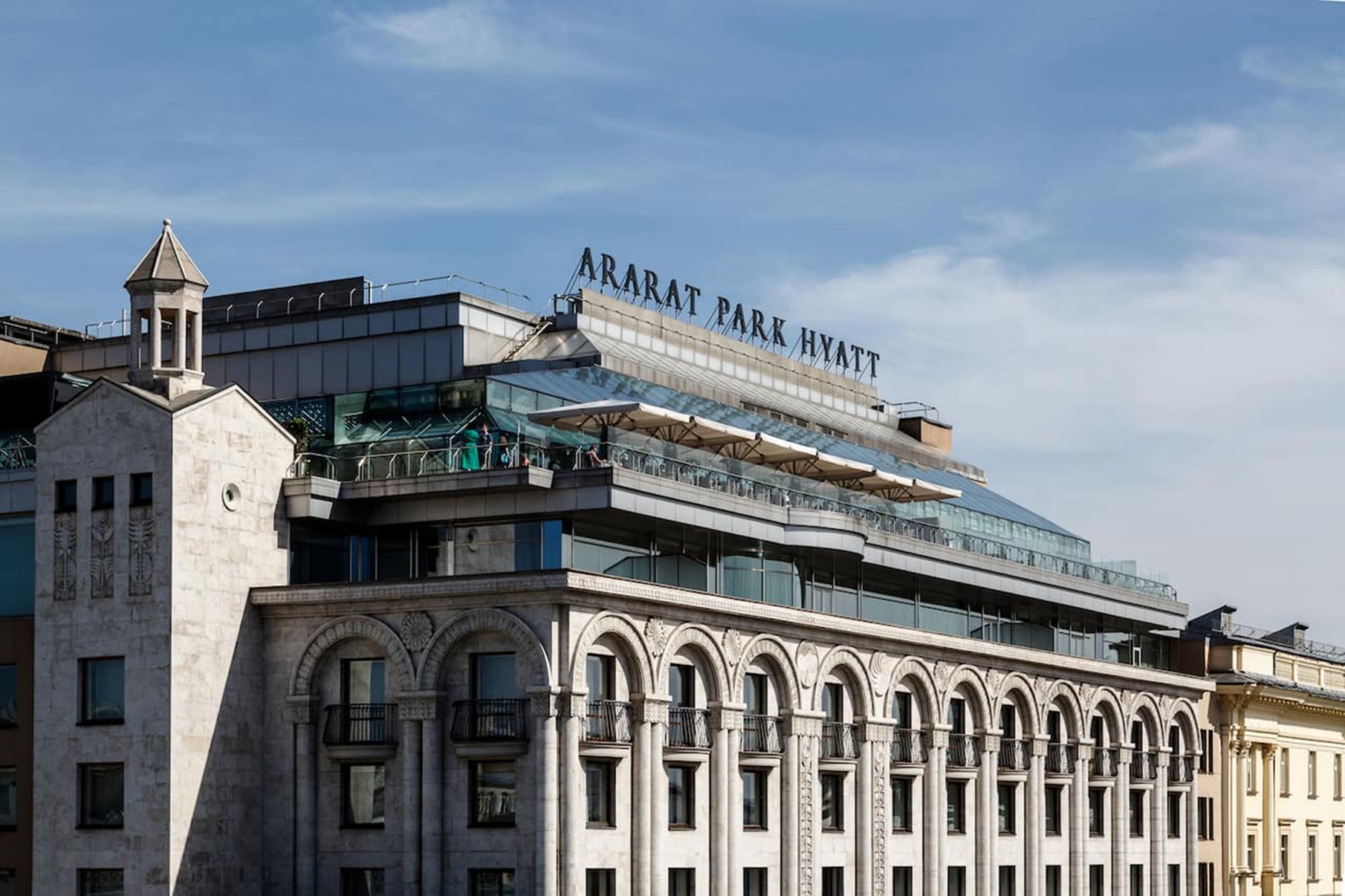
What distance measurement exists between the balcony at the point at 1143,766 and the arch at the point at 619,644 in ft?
123

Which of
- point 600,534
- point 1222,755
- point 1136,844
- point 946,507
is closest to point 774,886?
point 600,534

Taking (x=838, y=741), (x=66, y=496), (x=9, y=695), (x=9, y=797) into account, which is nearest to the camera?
→ (x=9, y=797)

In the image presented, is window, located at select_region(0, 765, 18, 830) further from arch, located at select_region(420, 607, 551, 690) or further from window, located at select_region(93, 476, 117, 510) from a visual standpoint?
arch, located at select_region(420, 607, 551, 690)

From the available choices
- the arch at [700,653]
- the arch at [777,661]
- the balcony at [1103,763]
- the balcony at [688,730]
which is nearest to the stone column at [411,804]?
the arch at [700,653]

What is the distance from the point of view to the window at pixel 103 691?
239 ft

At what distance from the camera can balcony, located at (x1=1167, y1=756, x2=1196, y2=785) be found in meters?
110

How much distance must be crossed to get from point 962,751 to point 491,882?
26346mm

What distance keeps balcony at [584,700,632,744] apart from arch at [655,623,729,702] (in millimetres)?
2054

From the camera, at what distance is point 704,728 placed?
255ft

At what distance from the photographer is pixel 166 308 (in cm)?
7569

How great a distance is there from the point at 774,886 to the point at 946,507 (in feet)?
70.2

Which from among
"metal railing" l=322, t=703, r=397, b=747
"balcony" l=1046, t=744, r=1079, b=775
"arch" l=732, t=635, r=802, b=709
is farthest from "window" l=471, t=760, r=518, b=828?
"balcony" l=1046, t=744, r=1079, b=775

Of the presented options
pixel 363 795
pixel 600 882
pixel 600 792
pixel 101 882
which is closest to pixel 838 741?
pixel 600 792

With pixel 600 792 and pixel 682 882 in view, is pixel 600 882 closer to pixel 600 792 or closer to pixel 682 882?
pixel 600 792
